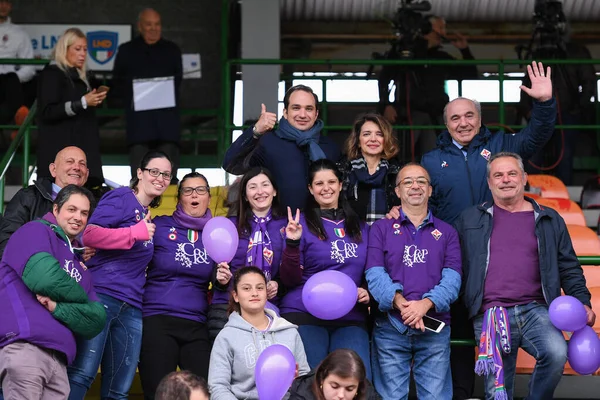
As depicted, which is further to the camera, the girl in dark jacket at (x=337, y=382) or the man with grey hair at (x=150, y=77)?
the man with grey hair at (x=150, y=77)

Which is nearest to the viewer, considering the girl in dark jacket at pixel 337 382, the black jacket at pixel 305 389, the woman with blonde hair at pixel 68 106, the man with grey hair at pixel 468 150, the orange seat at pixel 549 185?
the girl in dark jacket at pixel 337 382

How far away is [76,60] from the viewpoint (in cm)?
822

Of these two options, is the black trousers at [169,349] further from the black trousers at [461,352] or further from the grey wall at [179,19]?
the grey wall at [179,19]

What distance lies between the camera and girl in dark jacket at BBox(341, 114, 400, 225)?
7.14 m

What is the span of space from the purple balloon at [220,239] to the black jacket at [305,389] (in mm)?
893

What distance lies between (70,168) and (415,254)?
2188mm

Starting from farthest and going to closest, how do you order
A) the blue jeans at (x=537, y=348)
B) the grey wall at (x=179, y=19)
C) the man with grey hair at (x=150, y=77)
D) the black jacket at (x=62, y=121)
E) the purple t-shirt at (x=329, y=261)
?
the grey wall at (x=179, y=19), the man with grey hair at (x=150, y=77), the black jacket at (x=62, y=121), the purple t-shirt at (x=329, y=261), the blue jeans at (x=537, y=348)

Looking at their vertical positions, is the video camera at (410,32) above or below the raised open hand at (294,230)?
above

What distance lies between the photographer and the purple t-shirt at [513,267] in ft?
21.6

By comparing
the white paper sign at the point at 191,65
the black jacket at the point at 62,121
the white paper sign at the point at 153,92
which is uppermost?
the white paper sign at the point at 191,65

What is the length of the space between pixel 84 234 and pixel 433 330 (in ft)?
6.51

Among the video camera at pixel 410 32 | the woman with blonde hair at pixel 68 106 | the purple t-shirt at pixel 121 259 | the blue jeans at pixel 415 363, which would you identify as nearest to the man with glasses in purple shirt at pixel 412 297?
the blue jeans at pixel 415 363

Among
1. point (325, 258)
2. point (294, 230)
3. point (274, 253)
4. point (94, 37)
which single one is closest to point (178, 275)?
point (274, 253)

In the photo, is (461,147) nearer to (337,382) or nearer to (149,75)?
(337,382)
